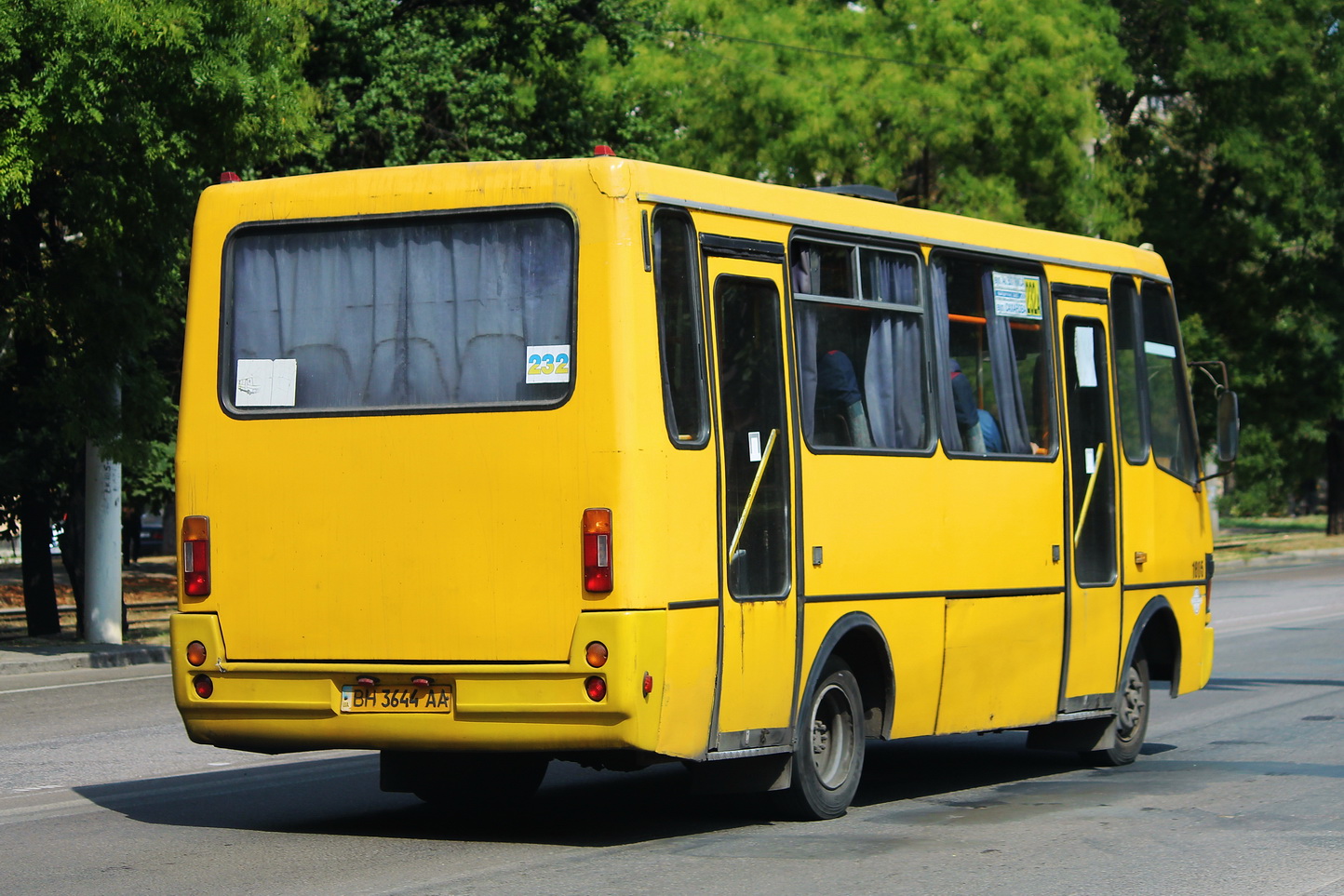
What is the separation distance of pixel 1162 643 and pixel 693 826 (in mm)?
4457

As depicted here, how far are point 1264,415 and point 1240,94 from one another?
7.83 metres

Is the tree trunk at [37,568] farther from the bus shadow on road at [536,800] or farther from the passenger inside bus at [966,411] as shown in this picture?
the passenger inside bus at [966,411]

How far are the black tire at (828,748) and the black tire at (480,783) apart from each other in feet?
4.22

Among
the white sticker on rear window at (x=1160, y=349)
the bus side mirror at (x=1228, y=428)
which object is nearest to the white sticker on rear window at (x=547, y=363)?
the white sticker on rear window at (x=1160, y=349)

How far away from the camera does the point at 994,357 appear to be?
1053 cm

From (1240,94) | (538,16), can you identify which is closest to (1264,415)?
(1240,94)

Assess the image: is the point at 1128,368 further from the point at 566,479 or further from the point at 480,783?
the point at 566,479

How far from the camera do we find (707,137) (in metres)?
37.8

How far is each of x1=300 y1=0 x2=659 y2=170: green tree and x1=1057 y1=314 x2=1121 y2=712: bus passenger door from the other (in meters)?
14.5

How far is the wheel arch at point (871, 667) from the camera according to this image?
923 cm

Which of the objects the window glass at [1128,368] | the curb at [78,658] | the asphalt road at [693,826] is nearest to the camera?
the asphalt road at [693,826]

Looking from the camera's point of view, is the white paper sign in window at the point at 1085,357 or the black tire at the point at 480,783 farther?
the white paper sign in window at the point at 1085,357

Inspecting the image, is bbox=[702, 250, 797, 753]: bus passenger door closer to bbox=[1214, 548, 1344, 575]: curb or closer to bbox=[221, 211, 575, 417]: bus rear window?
bbox=[221, 211, 575, 417]: bus rear window

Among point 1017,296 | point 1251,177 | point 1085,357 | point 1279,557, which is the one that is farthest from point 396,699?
point 1251,177
